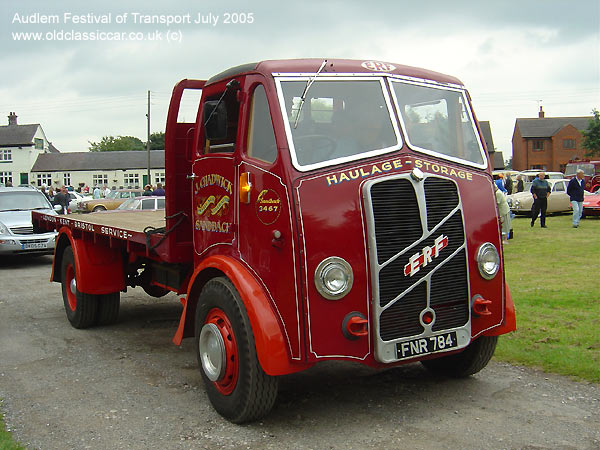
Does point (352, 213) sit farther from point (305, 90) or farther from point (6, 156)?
point (6, 156)

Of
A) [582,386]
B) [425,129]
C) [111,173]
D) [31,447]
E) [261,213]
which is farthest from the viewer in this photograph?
[111,173]

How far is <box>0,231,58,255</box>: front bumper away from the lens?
45.1ft

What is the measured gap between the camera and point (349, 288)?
171 inches

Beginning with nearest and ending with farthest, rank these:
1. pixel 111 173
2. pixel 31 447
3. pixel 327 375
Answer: pixel 31 447, pixel 327 375, pixel 111 173

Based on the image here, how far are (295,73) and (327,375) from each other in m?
2.80

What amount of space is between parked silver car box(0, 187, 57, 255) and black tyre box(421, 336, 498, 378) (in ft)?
33.7

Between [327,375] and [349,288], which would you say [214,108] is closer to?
[349,288]

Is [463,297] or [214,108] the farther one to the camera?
[214,108]

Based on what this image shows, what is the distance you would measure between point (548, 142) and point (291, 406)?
71502 millimetres

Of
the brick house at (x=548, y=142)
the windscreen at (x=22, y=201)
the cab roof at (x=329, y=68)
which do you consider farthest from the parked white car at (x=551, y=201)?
the brick house at (x=548, y=142)

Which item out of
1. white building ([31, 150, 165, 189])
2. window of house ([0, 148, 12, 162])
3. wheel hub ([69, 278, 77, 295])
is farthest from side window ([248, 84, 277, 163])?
window of house ([0, 148, 12, 162])

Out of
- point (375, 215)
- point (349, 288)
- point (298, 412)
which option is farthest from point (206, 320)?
point (375, 215)

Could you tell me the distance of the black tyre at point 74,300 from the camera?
774 centimetres

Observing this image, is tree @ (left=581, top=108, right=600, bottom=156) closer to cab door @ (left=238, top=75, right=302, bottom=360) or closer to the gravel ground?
the gravel ground
